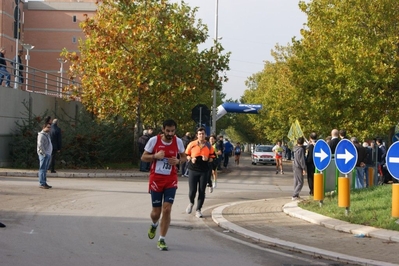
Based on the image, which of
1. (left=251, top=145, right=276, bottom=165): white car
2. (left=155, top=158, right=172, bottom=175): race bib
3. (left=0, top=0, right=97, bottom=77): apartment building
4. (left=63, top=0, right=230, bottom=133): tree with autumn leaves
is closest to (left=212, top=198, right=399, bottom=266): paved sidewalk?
(left=155, top=158, right=172, bottom=175): race bib

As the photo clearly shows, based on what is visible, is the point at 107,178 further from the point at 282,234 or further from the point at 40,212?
the point at 282,234

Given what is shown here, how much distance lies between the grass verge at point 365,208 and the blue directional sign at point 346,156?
2.85 ft

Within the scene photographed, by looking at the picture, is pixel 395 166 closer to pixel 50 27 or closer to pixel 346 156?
pixel 346 156

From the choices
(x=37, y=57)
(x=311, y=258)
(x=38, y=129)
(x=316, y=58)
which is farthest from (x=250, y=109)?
(x=311, y=258)

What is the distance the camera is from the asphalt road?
367 inches

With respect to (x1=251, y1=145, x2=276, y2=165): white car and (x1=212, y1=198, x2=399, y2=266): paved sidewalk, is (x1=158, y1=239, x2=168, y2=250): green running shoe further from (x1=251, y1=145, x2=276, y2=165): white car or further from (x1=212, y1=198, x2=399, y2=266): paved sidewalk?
(x1=251, y1=145, x2=276, y2=165): white car

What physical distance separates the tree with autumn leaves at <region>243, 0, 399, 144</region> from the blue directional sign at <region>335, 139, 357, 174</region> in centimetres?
1892

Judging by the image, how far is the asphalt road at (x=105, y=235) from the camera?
931 cm

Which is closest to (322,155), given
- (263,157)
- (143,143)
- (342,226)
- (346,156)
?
(346,156)

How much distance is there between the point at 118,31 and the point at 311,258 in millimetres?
23285

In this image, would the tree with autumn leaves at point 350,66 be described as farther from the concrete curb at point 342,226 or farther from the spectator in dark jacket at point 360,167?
the concrete curb at point 342,226

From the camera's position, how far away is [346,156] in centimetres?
1406

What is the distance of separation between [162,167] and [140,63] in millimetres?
21564

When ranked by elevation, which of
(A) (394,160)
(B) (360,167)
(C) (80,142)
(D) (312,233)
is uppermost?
(C) (80,142)
